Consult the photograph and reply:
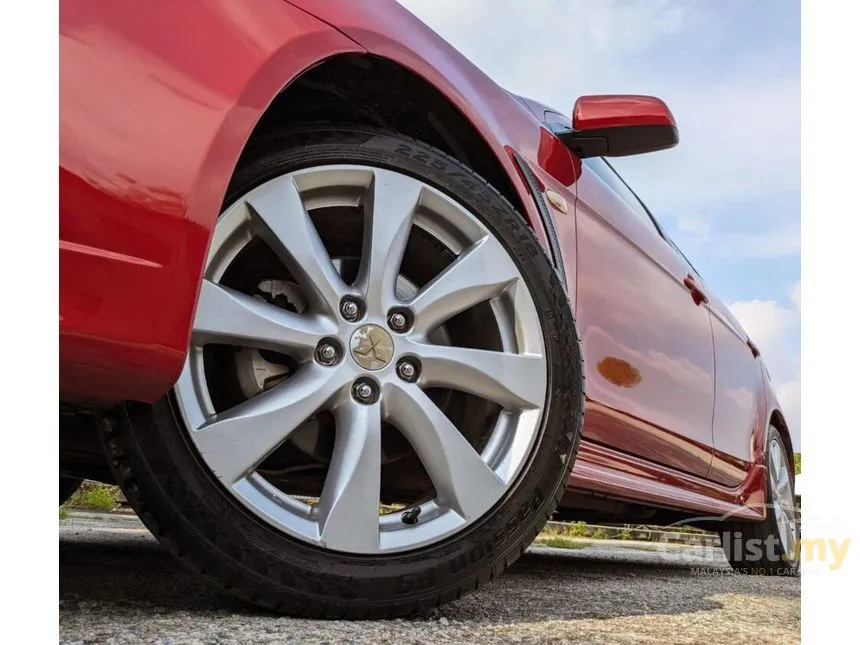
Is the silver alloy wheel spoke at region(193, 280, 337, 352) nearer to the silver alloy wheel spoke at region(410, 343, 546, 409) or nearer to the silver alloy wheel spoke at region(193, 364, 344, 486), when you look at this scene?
the silver alloy wheel spoke at region(193, 364, 344, 486)

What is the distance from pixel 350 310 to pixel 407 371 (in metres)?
0.13

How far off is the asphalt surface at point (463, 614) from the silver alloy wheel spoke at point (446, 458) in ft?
0.59

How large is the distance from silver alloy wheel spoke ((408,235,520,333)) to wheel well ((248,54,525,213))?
273 millimetres

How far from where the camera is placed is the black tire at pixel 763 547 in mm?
3338

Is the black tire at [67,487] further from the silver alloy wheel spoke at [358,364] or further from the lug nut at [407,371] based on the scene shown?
the lug nut at [407,371]

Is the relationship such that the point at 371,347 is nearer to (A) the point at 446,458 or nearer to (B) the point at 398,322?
(B) the point at 398,322

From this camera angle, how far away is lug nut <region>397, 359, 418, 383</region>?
1271 mm

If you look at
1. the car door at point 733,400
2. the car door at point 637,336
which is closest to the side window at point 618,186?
the car door at point 637,336

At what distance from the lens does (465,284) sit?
138 cm

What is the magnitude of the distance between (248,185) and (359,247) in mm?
278

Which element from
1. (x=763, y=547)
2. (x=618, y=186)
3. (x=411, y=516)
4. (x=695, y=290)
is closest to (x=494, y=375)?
(x=411, y=516)

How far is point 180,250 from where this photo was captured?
1012 mm

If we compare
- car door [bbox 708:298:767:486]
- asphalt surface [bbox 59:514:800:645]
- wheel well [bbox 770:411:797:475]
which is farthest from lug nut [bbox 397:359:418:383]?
wheel well [bbox 770:411:797:475]
